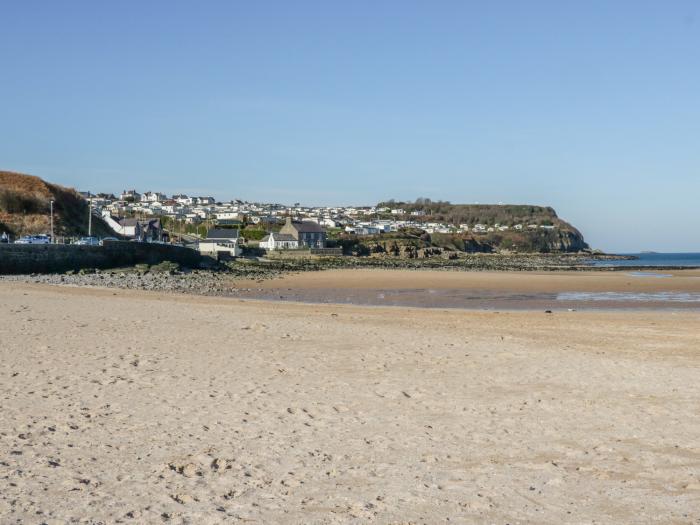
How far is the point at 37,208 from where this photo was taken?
6456 centimetres

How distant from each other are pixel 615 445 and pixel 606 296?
2543 centimetres

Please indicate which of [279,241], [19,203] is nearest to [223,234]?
[279,241]

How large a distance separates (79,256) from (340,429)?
112 ft

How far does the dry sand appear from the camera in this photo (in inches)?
188

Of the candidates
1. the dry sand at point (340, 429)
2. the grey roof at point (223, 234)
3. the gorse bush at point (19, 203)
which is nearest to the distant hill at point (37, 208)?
the gorse bush at point (19, 203)

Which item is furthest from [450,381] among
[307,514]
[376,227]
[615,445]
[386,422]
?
[376,227]

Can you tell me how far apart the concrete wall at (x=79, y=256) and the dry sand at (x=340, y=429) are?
2164cm

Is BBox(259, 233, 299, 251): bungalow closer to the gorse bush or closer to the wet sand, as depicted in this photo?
the gorse bush

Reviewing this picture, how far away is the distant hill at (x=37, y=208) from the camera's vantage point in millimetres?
59562

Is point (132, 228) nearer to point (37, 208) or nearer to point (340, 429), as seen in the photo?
point (37, 208)

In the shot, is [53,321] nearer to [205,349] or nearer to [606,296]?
[205,349]

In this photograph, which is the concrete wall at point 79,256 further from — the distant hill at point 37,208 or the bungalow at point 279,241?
the bungalow at point 279,241

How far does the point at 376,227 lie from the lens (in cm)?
15788

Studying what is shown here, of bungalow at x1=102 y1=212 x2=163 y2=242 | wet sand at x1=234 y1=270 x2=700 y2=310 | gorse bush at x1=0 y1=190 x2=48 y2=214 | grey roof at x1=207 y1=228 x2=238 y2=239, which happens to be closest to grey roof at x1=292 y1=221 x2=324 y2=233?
grey roof at x1=207 y1=228 x2=238 y2=239
